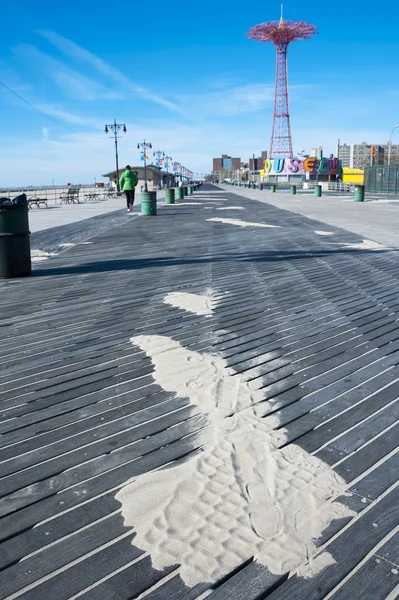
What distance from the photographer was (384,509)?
7.79 feet

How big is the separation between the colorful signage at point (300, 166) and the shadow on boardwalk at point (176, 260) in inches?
4264

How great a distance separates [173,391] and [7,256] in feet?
16.8

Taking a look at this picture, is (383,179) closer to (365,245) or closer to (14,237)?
(365,245)

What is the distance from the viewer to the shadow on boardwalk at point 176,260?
344 inches

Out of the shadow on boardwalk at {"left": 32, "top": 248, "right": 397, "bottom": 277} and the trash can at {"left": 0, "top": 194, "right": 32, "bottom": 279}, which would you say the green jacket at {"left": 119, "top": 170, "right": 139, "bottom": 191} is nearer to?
the shadow on boardwalk at {"left": 32, "top": 248, "right": 397, "bottom": 277}

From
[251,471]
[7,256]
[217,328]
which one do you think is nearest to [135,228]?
[7,256]

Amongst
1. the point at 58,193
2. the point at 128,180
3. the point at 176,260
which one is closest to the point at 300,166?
the point at 58,193

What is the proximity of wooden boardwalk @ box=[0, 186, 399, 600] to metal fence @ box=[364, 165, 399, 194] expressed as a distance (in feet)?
123

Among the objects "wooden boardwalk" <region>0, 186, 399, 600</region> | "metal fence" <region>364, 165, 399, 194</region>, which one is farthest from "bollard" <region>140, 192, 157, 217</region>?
"metal fence" <region>364, 165, 399, 194</region>

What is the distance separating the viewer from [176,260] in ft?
31.1

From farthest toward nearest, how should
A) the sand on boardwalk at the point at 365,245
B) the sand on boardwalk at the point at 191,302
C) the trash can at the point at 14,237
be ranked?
1. the sand on boardwalk at the point at 365,245
2. the trash can at the point at 14,237
3. the sand on boardwalk at the point at 191,302

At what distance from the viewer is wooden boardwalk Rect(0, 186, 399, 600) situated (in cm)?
202

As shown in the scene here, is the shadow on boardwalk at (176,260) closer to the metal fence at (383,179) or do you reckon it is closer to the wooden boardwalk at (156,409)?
the wooden boardwalk at (156,409)

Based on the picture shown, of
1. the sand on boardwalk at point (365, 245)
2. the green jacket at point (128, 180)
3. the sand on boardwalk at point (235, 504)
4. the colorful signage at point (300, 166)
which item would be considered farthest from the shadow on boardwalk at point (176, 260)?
the colorful signage at point (300, 166)
